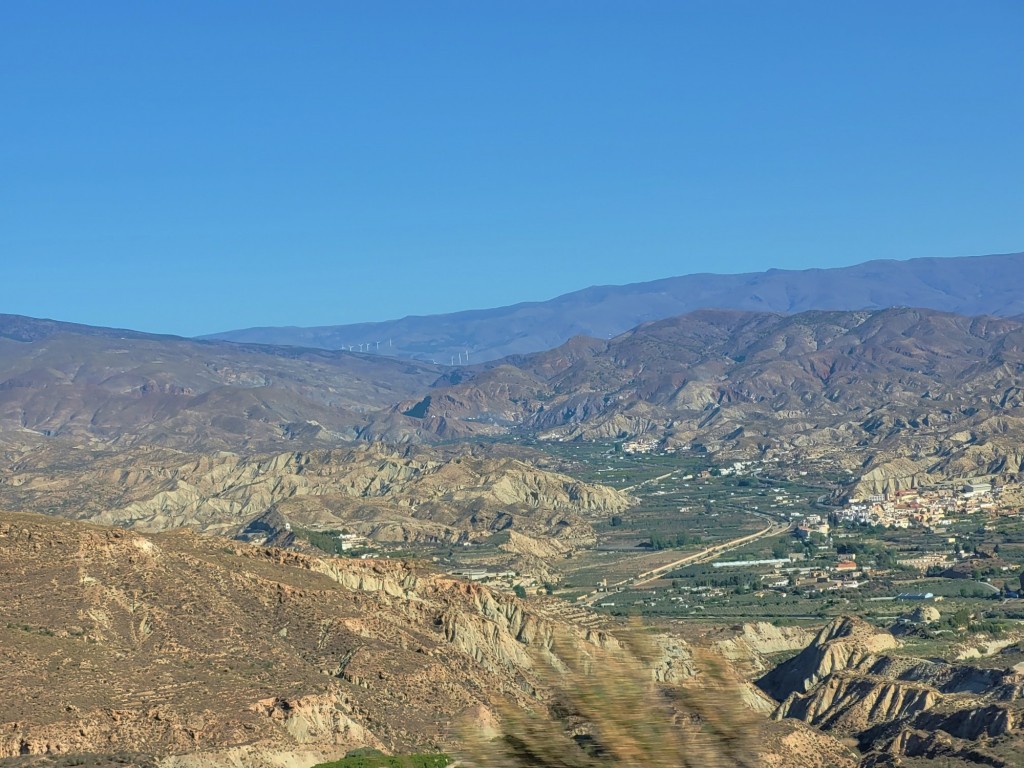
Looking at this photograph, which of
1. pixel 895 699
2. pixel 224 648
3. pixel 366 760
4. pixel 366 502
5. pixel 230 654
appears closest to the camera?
pixel 366 760

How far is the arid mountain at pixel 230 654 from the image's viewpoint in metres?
51.0

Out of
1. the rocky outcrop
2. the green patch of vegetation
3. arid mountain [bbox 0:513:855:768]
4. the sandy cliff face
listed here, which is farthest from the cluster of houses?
the green patch of vegetation

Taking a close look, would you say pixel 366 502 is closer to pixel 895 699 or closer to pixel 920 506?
pixel 920 506

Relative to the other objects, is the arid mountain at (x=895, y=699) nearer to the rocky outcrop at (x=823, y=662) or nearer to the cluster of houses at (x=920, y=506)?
the rocky outcrop at (x=823, y=662)

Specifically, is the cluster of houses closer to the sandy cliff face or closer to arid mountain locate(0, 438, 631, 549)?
arid mountain locate(0, 438, 631, 549)

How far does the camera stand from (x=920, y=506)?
169625mm

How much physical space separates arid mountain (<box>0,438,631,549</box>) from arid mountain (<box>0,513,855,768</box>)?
6960cm

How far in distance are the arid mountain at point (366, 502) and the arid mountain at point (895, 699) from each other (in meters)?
67.4

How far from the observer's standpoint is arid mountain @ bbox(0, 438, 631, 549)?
15588 cm

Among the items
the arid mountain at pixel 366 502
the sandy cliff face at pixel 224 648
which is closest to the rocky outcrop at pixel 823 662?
the sandy cliff face at pixel 224 648

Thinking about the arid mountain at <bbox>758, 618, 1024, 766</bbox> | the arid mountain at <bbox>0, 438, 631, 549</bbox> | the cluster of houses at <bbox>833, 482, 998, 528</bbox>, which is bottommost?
the cluster of houses at <bbox>833, 482, 998, 528</bbox>

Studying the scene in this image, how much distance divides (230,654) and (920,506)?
11968 centimetres

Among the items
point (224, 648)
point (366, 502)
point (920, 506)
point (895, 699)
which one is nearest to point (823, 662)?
point (895, 699)

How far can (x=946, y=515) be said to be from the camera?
163m
